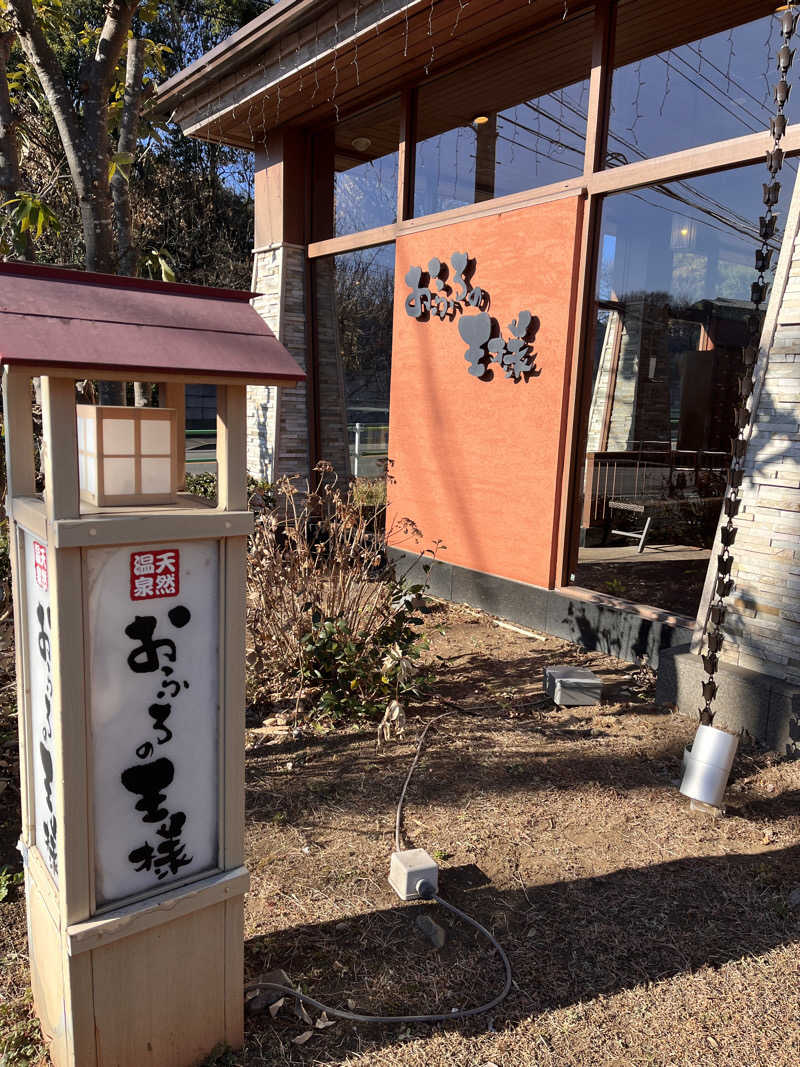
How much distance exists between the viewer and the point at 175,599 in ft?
5.83

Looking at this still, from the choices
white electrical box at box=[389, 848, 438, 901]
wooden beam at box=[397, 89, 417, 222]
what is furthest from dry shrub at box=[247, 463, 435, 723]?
wooden beam at box=[397, 89, 417, 222]

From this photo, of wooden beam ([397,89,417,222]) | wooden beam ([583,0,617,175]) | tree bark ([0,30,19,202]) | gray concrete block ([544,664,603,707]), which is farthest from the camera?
wooden beam ([397,89,417,222])

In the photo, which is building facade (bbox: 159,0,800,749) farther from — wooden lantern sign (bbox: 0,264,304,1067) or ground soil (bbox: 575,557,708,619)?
wooden lantern sign (bbox: 0,264,304,1067)

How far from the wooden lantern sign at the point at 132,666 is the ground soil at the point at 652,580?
389 centimetres

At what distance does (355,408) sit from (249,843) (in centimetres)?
598

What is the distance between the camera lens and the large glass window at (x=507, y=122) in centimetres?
542

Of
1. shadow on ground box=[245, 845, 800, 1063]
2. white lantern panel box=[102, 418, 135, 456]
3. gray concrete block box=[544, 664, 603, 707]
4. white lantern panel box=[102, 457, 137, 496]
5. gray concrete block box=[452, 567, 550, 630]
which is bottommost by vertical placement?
shadow on ground box=[245, 845, 800, 1063]

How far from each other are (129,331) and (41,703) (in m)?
1.00

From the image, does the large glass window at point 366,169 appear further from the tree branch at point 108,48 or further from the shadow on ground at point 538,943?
the shadow on ground at point 538,943

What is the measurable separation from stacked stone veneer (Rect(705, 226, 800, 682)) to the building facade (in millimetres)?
12

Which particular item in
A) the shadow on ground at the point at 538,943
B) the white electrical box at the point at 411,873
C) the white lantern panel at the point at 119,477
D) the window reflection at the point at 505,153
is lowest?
the shadow on ground at the point at 538,943

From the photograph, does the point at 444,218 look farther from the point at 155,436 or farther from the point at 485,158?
the point at 155,436

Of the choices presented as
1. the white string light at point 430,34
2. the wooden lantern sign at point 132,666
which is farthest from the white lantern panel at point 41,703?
the white string light at point 430,34

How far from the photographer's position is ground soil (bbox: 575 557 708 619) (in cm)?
586
